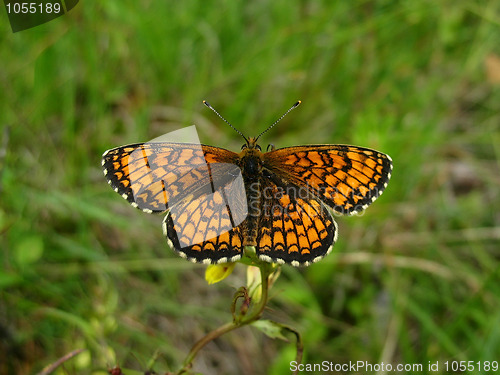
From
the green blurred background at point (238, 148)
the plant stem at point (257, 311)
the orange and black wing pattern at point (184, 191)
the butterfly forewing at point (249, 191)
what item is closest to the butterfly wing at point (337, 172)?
the butterfly forewing at point (249, 191)

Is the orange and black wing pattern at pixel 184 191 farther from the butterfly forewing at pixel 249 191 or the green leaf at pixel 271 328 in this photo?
the green leaf at pixel 271 328

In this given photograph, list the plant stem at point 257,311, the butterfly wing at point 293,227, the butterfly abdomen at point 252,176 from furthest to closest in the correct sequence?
the butterfly abdomen at point 252,176 → the butterfly wing at point 293,227 → the plant stem at point 257,311

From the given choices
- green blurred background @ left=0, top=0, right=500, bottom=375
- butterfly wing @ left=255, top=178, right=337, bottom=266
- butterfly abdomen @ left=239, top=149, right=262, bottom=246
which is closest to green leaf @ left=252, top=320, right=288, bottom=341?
butterfly wing @ left=255, top=178, right=337, bottom=266

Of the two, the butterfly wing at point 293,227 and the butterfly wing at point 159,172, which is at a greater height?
the butterfly wing at point 159,172

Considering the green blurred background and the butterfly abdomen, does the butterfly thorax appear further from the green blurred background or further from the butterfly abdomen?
the green blurred background

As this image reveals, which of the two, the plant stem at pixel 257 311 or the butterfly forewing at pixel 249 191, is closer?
the plant stem at pixel 257 311

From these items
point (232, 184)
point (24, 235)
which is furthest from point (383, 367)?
point (24, 235)

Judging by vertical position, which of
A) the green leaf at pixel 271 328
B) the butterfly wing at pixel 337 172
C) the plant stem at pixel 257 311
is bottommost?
the green leaf at pixel 271 328

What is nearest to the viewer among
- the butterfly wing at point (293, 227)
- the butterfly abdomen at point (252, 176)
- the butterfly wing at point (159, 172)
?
the butterfly wing at point (293, 227)
